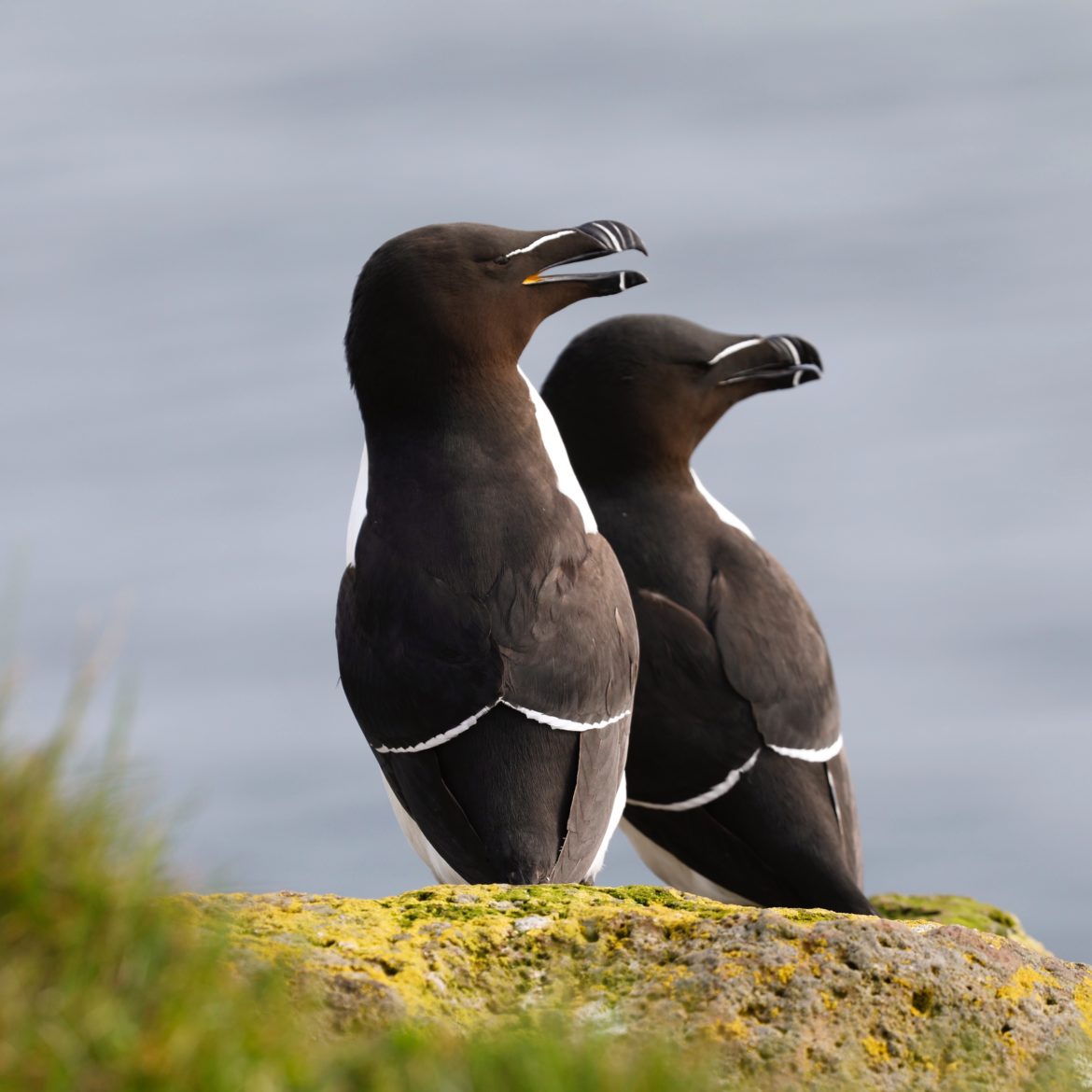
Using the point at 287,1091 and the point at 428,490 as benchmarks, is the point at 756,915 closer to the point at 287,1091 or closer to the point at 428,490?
the point at 287,1091

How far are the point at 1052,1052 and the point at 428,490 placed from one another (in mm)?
3484

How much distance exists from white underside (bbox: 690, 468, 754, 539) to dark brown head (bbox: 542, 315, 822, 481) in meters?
0.13

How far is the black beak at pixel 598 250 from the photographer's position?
25.0 feet

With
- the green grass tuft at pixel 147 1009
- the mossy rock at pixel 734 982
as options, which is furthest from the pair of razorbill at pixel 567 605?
the green grass tuft at pixel 147 1009

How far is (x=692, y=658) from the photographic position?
809cm

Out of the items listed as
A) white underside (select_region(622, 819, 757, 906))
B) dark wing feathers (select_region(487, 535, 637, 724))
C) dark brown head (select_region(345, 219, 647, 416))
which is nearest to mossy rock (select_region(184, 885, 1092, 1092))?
dark wing feathers (select_region(487, 535, 637, 724))

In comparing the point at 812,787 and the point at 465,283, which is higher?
the point at 465,283

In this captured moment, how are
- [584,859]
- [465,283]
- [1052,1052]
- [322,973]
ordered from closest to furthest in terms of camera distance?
[322,973]
[1052,1052]
[584,859]
[465,283]

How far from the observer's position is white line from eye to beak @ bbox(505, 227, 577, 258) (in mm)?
7371

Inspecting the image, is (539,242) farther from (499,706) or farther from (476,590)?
(499,706)

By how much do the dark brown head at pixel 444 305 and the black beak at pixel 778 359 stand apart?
1.93m

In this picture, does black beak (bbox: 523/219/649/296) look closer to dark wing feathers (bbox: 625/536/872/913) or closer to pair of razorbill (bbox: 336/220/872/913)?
pair of razorbill (bbox: 336/220/872/913)

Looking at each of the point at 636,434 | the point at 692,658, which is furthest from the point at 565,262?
the point at 692,658

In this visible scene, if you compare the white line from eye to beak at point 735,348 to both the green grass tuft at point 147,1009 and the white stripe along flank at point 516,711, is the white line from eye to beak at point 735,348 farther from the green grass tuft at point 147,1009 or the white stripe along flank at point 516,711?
the green grass tuft at point 147,1009
